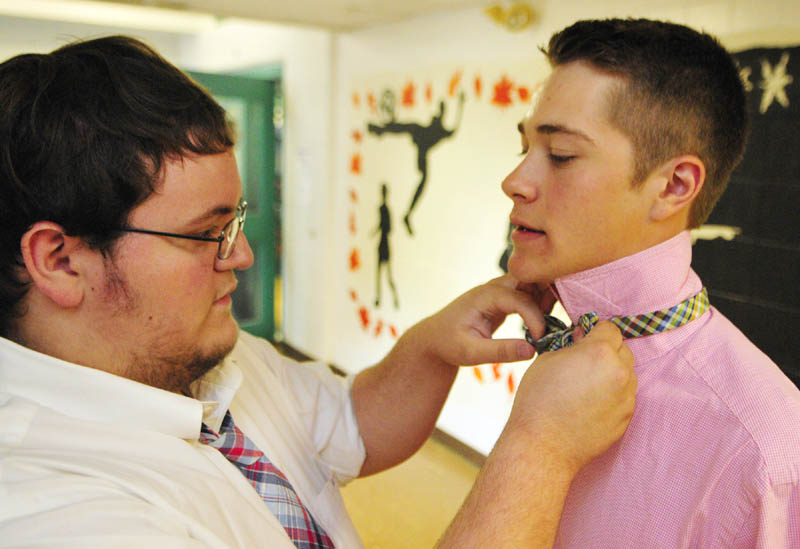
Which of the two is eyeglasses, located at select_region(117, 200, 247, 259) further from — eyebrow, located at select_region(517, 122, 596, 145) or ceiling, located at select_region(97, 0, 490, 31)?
ceiling, located at select_region(97, 0, 490, 31)

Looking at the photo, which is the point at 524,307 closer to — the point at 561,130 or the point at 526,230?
the point at 526,230

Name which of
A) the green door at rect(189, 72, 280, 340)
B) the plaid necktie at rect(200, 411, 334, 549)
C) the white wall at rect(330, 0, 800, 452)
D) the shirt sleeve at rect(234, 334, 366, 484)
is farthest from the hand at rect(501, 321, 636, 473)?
the green door at rect(189, 72, 280, 340)

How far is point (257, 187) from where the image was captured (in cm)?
522

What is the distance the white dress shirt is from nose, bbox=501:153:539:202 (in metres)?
0.66

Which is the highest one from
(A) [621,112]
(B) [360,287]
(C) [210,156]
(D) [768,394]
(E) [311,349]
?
(A) [621,112]

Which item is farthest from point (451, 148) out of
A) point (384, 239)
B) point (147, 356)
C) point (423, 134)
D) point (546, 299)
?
point (147, 356)

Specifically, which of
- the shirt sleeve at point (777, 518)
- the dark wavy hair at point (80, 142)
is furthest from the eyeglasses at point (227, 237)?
the shirt sleeve at point (777, 518)

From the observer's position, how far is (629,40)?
3.23 feet

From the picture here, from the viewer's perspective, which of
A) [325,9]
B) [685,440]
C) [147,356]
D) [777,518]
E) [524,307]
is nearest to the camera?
[777,518]

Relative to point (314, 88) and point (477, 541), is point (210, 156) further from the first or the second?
point (314, 88)

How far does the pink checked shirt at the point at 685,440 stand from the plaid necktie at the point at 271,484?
1.49 feet

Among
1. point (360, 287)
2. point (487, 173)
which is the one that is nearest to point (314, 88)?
point (360, 287)

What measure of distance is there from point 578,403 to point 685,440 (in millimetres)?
221

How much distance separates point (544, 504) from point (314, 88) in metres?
4.28
